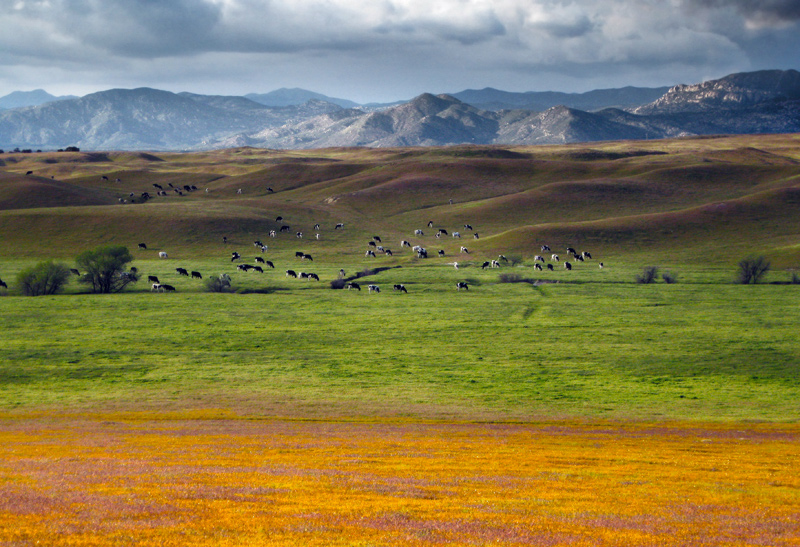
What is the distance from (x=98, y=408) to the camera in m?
38.8

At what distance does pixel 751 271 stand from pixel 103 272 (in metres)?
76.3

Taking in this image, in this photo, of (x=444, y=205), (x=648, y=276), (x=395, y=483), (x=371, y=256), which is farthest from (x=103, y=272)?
(x=444, y=205)

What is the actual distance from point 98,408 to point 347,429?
1567 cm

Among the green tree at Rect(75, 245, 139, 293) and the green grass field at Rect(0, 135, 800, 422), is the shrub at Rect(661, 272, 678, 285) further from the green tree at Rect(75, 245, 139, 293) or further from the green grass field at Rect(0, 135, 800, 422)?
the green tree at Rect(75, 245, 139, 293)

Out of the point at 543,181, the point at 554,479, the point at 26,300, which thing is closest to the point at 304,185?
the point at 543,181

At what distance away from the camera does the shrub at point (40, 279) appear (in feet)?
240

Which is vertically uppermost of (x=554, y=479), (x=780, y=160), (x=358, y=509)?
(x=780, y=160)

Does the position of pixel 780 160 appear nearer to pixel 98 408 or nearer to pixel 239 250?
pixel 239 250

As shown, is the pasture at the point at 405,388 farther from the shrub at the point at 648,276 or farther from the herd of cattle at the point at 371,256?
the shrub at the point at 648,276

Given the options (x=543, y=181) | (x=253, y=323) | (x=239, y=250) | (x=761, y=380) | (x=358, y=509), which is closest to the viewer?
(x=358, y=509)

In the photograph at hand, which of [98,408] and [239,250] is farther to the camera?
[239,250]

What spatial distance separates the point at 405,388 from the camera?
42812 millimetres

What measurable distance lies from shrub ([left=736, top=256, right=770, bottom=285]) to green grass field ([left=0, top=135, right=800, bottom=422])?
6.14 ft

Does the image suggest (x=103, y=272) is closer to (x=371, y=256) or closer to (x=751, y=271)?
(x=371, y=256)
